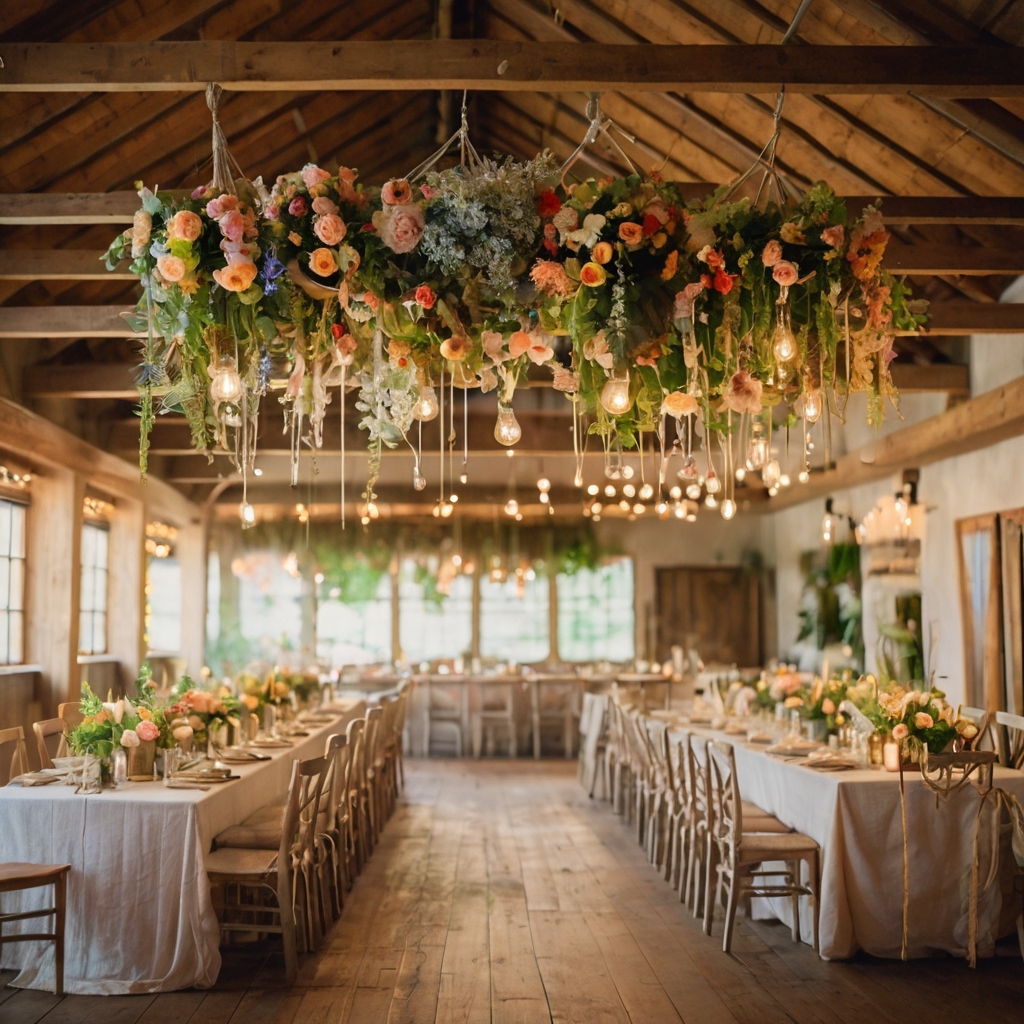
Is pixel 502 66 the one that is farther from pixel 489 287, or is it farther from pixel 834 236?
pixel 834 236

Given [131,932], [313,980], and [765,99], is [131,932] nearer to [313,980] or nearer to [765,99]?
[313,980]

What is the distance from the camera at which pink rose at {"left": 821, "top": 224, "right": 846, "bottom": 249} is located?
13.0 feet

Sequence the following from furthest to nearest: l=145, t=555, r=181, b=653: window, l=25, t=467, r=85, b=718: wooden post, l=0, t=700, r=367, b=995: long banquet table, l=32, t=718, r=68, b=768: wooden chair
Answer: l=145, t=555, r=181, b=653: window < l=25, t=467, r=85, b=718: wooden post < l=32, t=718, r=68, b=768: wooden chair < l=0, t=700, r=367, b=995: long banquet table

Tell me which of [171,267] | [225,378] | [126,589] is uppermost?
[171,267]

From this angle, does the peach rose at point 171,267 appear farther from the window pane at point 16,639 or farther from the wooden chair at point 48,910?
the window pane at point 16,639

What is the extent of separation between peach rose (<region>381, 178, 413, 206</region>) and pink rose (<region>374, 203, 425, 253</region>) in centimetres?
2

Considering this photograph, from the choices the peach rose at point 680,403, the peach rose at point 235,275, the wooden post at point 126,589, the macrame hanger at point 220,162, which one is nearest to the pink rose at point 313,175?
the macrame hanger at point 220,162

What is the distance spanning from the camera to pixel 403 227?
3826mm

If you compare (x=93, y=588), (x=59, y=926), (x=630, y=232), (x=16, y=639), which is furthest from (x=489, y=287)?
(x=93, y=588)

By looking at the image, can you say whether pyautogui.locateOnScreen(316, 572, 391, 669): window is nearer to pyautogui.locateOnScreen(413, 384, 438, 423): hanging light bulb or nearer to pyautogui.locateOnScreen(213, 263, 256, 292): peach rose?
pyautogui.locateOnScreen(413, 384, 438, 423): hanging light bulb

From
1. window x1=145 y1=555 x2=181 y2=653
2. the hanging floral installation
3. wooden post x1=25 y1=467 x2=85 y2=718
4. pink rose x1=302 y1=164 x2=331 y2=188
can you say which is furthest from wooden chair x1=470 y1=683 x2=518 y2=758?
pink rose x1=302 y1=164 x2=331 y2=188

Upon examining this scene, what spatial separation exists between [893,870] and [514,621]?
10.2 metres

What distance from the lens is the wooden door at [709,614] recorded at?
15.2m

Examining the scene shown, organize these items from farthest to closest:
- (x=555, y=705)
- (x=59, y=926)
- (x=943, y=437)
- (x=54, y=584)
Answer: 1. (x=555, y=705)
2. (x=54, y=584)
3. (x=943, y=437)
4. (x=59, y=926)
